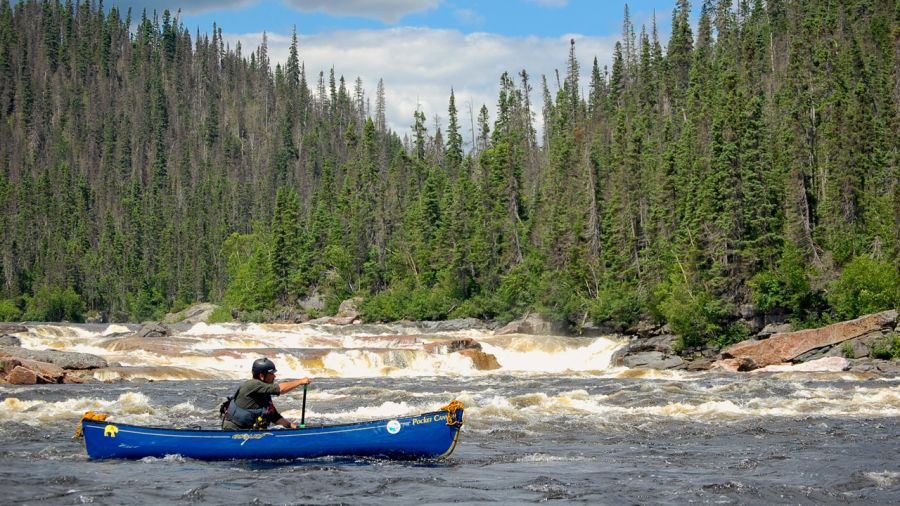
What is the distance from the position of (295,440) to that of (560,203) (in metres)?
59.3

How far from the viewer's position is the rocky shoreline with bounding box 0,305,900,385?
113 ft

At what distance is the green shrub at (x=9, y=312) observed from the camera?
10725cm

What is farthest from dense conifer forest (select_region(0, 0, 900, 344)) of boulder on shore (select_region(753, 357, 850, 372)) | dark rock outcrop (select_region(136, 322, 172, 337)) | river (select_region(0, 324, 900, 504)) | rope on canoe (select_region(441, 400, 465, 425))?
rope on canoe (select_region(441, 400, 465, 425))

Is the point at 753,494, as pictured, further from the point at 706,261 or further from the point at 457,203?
the point at 457,203

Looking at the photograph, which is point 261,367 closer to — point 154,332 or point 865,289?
point 865,289

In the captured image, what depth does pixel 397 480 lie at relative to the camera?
1548cm

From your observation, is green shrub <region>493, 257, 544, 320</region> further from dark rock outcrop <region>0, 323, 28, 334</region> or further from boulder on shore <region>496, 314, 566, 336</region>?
dark rock outcrop <region>0, 323, 28, 334</region>

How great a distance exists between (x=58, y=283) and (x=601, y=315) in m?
83.9

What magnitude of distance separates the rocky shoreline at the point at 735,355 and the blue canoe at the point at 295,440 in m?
18.3

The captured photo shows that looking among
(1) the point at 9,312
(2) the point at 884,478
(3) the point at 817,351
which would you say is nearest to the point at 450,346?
(3) the point at 817,351

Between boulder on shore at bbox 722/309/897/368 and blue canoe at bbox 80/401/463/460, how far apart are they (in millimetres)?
26913

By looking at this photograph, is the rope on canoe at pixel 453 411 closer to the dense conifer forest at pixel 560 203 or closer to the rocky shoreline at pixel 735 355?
the rocky shoreline at pixel 735 355

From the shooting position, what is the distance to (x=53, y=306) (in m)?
112

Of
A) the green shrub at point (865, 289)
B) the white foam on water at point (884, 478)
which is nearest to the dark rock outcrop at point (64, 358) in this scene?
the white foam on water at point (884, 478)
